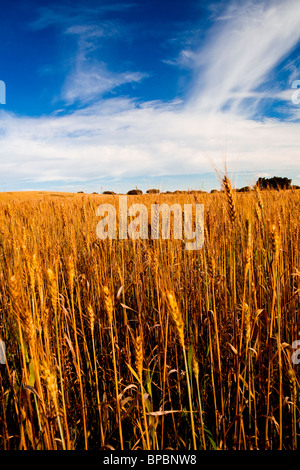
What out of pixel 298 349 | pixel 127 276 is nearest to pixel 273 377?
pixel 298 349

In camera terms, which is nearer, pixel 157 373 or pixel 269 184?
pixel 157 373

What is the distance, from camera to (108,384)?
1330 millimetres

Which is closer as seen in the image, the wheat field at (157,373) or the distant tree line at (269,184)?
the wheat field at (157,373)

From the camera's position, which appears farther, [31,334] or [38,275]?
[38,275]

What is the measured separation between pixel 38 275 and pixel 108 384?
33.5 inches

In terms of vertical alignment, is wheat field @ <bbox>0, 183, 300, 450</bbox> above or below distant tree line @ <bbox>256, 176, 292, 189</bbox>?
below

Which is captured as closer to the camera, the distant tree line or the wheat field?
the wheat field

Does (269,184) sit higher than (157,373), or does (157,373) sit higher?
(269,184)

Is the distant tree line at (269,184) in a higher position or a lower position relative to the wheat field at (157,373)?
higher

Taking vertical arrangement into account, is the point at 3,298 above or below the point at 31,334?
below
